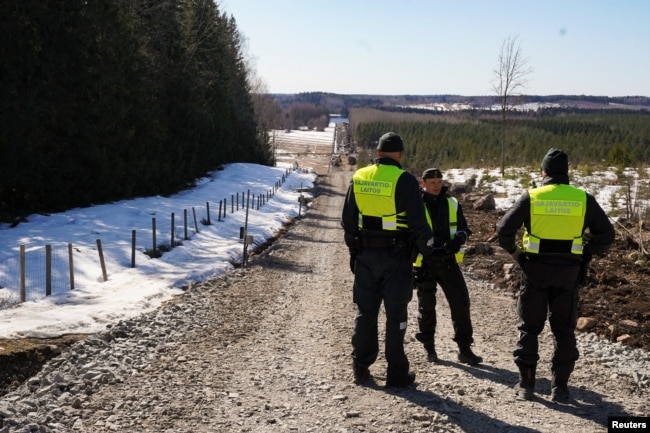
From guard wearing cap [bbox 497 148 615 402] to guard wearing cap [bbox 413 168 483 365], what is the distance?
1.05m

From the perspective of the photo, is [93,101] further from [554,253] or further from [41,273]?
[554,253]

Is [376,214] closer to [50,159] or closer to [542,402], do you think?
[542,402]

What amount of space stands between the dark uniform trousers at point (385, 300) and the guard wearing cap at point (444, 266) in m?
0.81

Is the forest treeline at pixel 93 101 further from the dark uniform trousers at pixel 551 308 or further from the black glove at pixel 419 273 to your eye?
the dark uniform trousers at pixel 551 308

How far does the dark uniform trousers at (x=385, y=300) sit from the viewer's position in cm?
579

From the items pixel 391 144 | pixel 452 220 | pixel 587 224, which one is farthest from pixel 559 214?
pixel 391 144

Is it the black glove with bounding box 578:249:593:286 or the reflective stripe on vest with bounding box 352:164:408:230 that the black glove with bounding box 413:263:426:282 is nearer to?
the reflective stripe on vest with bounding box 352:164:408:230

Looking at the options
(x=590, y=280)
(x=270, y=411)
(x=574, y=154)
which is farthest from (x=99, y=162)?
(x=574, y=154)

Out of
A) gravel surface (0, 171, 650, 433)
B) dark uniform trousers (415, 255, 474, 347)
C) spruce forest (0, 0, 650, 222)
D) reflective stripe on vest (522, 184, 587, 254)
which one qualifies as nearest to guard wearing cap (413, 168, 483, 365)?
dark uniform trousers (415, 255, 474, 347)

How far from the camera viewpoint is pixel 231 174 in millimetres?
48406

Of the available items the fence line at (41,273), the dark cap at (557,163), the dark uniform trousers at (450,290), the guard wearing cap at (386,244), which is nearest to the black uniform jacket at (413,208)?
the guard wearing cap at (386,244)

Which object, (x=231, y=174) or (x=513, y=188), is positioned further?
(x=231, y=174)

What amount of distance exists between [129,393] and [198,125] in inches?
1433

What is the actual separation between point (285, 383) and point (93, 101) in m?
21.9
